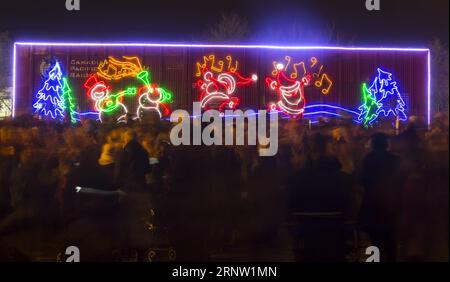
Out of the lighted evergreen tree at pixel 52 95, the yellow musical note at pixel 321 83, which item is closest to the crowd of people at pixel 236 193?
the lighted evergreen tree at pixel 52 95

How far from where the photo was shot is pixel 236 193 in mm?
4629

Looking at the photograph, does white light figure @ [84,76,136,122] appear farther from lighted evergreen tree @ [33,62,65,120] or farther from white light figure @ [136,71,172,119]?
lighted evergreen tree @ [33,62,65,120]

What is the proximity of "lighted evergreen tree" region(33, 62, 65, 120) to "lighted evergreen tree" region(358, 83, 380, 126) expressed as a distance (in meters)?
6.85

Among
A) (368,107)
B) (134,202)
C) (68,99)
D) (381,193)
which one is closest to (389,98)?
(368,107)

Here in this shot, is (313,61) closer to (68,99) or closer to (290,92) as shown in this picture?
(290,92)

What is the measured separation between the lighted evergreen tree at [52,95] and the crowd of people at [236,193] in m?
6.39

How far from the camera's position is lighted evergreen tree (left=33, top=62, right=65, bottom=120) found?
37.3 feet

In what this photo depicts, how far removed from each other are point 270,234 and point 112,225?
142 centimetres

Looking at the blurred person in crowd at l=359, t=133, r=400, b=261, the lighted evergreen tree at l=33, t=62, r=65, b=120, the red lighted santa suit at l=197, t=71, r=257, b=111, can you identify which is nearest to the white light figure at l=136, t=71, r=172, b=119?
the red lighted santa suit at l=197, t=71, r=257, b=111

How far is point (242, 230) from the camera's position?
4.67m

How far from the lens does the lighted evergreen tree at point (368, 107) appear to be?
1217 cm

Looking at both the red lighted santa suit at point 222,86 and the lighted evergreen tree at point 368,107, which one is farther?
the red lighted santa suit at point 222,86

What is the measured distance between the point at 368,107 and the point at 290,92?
1922mm

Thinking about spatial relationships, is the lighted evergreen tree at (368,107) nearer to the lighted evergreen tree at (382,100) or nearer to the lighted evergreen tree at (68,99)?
the lighted evergreen tree at (382,100)
